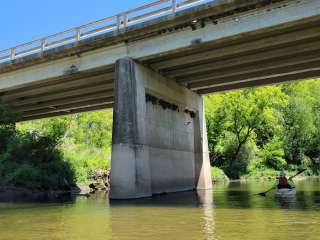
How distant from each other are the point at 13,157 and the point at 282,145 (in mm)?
38255

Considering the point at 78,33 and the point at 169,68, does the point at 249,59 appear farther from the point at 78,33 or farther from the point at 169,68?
the point at 78,33

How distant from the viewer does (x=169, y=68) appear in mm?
25984

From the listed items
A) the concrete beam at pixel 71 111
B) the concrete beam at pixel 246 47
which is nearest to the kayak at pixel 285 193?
the concrete beam at pixel 246 47

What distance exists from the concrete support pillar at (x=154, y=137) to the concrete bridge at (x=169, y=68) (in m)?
0.06

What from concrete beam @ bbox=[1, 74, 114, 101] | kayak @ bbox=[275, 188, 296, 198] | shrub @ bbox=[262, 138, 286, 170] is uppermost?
concrete beam @ bbox=[1, 74, 114, 101]

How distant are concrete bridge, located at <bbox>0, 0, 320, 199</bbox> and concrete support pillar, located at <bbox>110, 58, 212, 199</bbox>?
6 centimetres

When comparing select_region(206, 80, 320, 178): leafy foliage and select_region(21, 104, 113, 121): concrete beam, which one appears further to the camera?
select_region(206, 80, 320, 178): leafy foliage

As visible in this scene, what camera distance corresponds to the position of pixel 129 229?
10.7 m

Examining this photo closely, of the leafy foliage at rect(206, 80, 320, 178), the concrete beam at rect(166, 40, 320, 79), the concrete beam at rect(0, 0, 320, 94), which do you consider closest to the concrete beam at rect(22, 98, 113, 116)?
the concrete beam at rect(0, 0, 320, 94)

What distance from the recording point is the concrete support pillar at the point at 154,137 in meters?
21.2

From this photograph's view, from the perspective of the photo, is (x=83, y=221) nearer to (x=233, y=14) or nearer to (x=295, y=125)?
(x=233, y=14)

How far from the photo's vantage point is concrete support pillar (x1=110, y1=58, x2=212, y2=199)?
21219 millimetres

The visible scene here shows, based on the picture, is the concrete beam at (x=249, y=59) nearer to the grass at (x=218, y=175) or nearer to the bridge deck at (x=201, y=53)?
the bridge deck at (x=201, y=53)

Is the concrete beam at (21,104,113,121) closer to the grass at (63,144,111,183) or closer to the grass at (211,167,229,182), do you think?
the grass at (63,144,111,183)
